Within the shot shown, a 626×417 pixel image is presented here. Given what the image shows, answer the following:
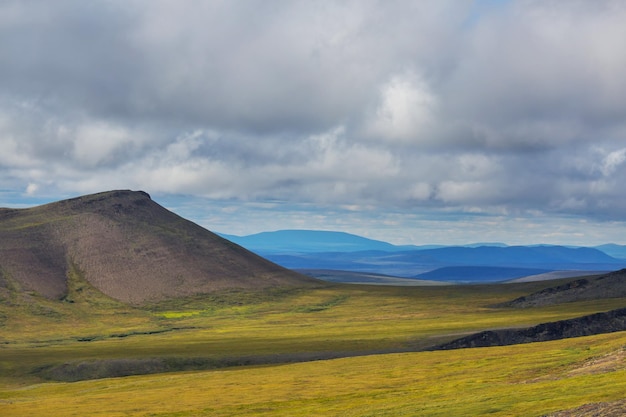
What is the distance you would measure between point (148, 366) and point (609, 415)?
115567 millimetres

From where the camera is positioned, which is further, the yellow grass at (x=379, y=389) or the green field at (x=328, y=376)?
the green field at (x=328, y=376)

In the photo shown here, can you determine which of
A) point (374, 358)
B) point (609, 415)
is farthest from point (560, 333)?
point (609, 415)

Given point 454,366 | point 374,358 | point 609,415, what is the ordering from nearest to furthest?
1. point 609,415
2. point 454,366
3. point 374,358

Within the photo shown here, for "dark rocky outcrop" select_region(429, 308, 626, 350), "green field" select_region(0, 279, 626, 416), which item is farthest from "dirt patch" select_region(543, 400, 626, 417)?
"dark rocky outcrop" select_region(429, 308, 626, 350)

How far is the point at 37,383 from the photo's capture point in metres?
137

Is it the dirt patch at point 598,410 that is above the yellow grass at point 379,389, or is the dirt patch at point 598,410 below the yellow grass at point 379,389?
above

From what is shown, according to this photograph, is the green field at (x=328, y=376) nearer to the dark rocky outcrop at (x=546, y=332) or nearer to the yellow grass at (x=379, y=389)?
the yellow grass at (x=379, y=389)

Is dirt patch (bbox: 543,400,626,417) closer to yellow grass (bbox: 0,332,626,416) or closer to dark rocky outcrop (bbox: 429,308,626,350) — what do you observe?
yellow grass (bbox: 0,332,626,416)

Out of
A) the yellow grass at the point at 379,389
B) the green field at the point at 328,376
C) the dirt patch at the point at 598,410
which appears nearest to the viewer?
the dirt patch at the point at 598,410

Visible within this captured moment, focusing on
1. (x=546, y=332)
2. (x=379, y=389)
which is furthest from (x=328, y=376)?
(x=546, y=332)

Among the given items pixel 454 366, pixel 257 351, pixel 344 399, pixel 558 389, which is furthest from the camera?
pixel 257 351

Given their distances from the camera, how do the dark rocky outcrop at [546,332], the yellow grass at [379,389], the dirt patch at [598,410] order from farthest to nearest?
the dark rocky outcrop at [546,332] → the yellow grass at [379,389] → the dirt patch at [598,410]

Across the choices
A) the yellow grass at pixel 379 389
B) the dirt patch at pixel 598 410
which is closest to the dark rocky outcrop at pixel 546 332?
the yellow grass at pixel 379 389

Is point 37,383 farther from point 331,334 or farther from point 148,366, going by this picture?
point 331,334
